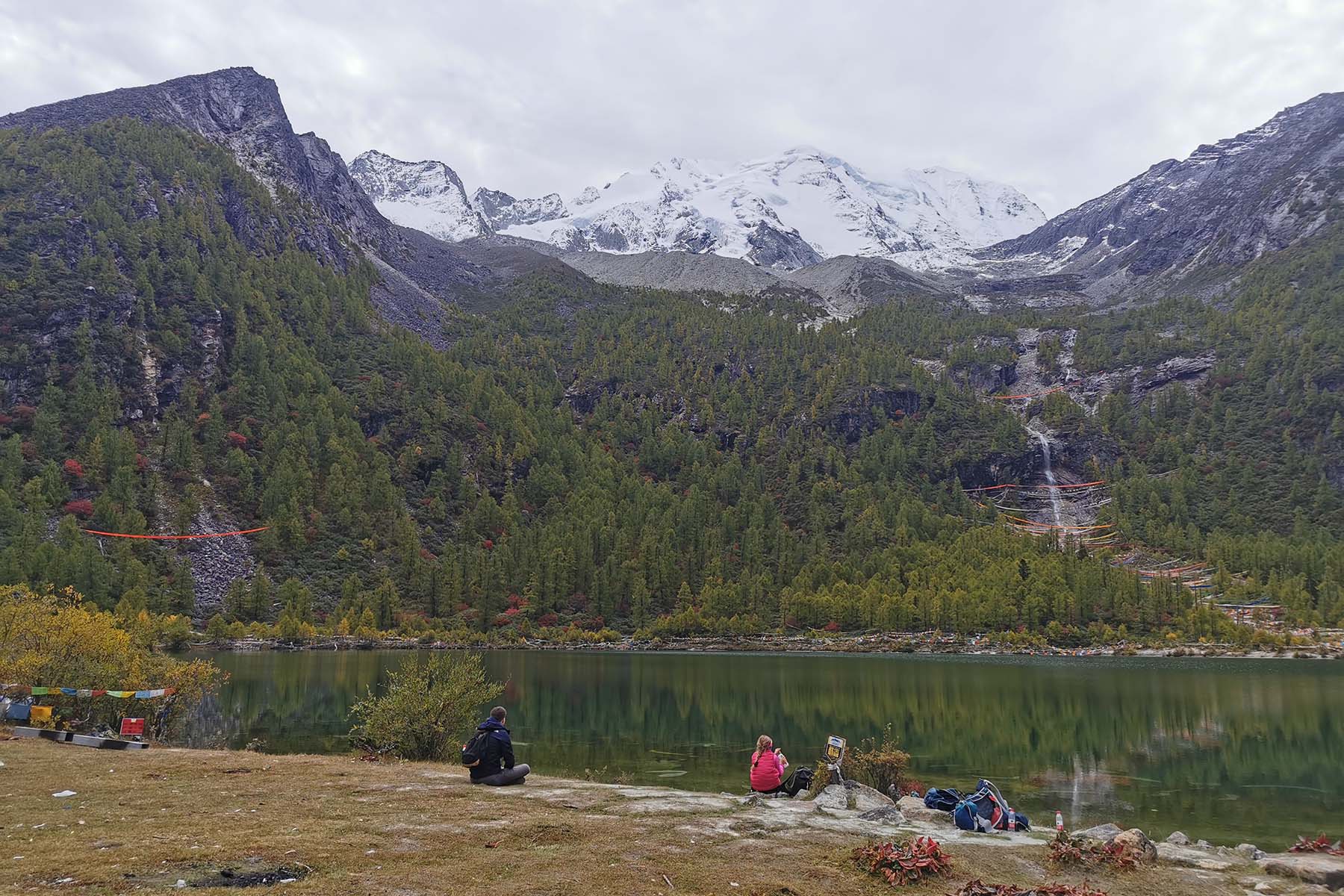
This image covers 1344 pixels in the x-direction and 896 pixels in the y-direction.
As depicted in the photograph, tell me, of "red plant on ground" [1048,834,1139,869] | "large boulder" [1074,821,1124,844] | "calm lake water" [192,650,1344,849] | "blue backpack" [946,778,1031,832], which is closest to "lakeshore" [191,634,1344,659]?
"calm lake water" [192,650,1344,849]

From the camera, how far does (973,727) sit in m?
40.9

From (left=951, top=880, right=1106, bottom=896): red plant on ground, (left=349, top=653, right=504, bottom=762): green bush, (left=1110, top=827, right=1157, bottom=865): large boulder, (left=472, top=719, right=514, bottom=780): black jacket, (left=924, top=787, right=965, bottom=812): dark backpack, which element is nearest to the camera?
(left=951, top=880, right=1106, bottom=896): red plant on ground

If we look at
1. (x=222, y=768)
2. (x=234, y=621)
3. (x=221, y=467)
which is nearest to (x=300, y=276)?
(x=221, y=467)

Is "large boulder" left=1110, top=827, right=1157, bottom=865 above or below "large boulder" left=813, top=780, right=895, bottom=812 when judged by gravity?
above

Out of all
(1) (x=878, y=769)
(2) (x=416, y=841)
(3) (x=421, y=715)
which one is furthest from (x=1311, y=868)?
(3) (x=421, y=715)

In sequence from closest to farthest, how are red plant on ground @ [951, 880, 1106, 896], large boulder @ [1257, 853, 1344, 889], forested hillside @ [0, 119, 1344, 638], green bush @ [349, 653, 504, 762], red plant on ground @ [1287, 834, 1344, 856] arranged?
red plant on ground @ [951, 880, 1106, 896], large boulder @ [1257, 853, 1344, 889], red plant on ground @ [1287, 834, 1344, 856], green bush @ [349, 653, 504, 762], forested hillside @ [0, 119, 1344, 638]

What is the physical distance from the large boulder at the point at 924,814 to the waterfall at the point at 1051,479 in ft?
558

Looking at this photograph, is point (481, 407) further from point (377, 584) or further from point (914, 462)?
point (914, 462)

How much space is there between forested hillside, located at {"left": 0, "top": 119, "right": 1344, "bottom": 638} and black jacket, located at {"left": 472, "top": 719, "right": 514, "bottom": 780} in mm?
79344

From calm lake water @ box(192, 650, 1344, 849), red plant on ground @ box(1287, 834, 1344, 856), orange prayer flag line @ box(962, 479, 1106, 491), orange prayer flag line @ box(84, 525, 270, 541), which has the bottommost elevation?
calm lake water @ box(192, 650, 1344, 849)

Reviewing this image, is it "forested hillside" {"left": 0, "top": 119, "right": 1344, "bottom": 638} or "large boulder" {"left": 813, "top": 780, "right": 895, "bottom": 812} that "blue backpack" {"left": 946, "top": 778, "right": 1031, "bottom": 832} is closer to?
"large boulder" {"left": 813, "top": 780, "right": 895, "bottom": 812}

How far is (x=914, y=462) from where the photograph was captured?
18525 centimetres

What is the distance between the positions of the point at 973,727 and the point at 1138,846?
26.9 metres

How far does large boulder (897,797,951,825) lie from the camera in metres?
18.5
